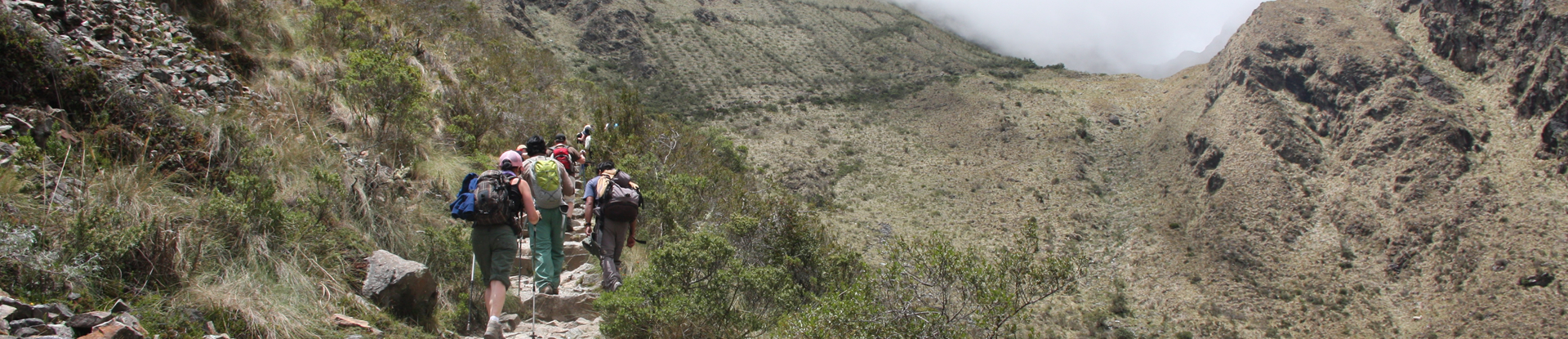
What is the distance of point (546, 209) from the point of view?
17.3ft

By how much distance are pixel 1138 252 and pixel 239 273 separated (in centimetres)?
4312

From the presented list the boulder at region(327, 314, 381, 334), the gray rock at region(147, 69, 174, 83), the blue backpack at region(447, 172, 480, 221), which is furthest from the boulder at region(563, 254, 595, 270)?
the gray rock at region(147, 69, 174, 83)

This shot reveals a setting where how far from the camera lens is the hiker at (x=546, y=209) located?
202 inches

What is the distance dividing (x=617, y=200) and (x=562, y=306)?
0.87 meters

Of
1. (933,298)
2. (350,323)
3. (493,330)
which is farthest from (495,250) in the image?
(933,298)

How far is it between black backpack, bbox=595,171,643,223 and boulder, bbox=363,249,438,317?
50.9 inches

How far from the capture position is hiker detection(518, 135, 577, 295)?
5.13 m

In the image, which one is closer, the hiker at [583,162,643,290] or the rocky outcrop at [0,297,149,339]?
the rocky outcrop at [0,297,149,339]

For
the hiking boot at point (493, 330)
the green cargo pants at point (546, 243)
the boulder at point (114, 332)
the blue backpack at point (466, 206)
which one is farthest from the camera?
the green cargo pants at point (546, 243)

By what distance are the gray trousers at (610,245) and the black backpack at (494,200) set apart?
1.03 metres

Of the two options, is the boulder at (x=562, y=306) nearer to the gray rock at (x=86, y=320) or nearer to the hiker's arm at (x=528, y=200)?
the hiker's arm at (x=528, y=200)

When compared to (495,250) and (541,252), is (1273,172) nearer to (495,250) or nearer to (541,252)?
(541,252)

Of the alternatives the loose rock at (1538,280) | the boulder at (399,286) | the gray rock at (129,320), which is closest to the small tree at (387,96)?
the boulder at (399,286)

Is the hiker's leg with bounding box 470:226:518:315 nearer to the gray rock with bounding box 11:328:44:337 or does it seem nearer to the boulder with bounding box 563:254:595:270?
the gray rock with bounding box 11:328:44:337
